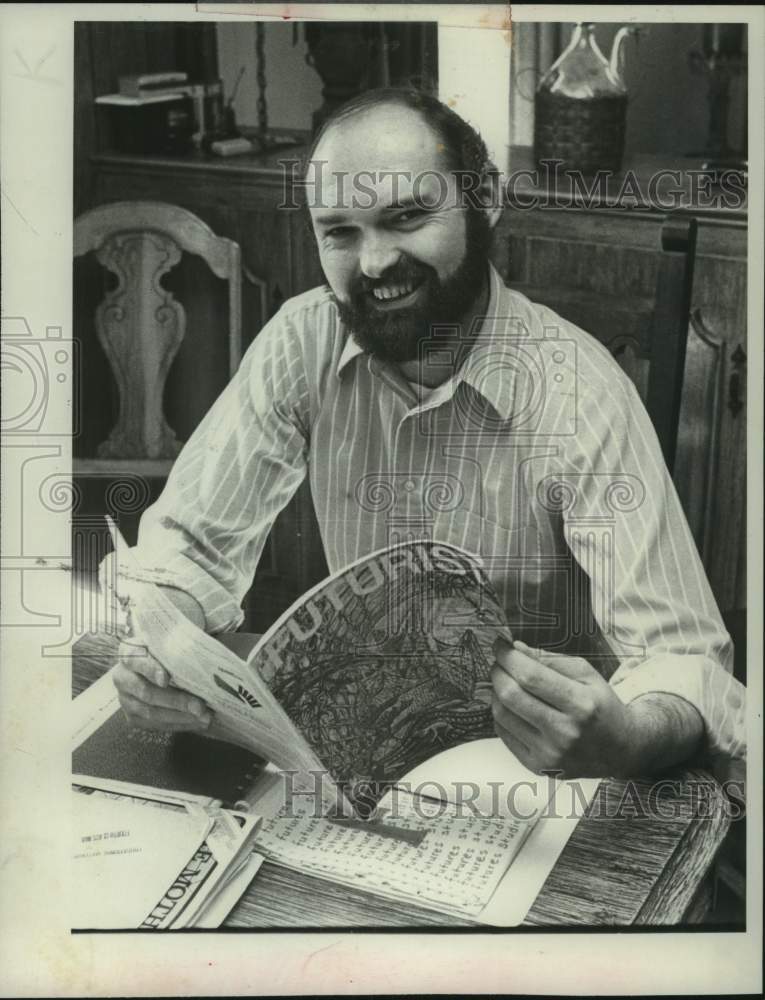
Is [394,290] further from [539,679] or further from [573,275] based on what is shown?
[539,679]

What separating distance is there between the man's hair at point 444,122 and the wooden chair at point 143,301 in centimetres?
20

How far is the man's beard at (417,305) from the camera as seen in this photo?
1.47 meters

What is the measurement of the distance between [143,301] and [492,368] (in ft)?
1.32

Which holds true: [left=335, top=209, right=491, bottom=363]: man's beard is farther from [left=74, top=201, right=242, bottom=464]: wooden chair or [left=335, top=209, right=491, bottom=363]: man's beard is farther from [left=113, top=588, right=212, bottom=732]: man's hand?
[left=113, top=588, right=212, bottom=732]: man's hand

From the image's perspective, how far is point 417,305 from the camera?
149cm

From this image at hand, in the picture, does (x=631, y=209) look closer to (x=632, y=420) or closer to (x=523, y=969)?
(x=632, y=420)

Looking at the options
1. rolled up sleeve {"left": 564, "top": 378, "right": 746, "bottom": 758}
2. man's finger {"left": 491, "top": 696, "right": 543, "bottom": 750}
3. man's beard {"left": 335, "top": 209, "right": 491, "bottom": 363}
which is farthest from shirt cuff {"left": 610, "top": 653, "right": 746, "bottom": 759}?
man's beard {"left": 335, "top": 209, "right": 491, "bottom": 363}

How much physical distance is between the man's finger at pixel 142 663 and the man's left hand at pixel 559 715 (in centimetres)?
37

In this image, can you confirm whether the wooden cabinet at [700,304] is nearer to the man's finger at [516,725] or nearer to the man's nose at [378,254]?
the man's nose at [378,254]

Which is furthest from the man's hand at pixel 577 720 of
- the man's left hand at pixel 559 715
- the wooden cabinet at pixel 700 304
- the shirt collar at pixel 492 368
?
the shirt collar at pixel 492 368

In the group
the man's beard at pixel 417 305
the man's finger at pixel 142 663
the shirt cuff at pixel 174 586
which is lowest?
the man's finger at pixel 142 663

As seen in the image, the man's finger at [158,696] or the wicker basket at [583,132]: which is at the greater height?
the wicker basket at [583,132]

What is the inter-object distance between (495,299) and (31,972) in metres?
0.92

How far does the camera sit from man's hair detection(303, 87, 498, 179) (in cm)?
146
